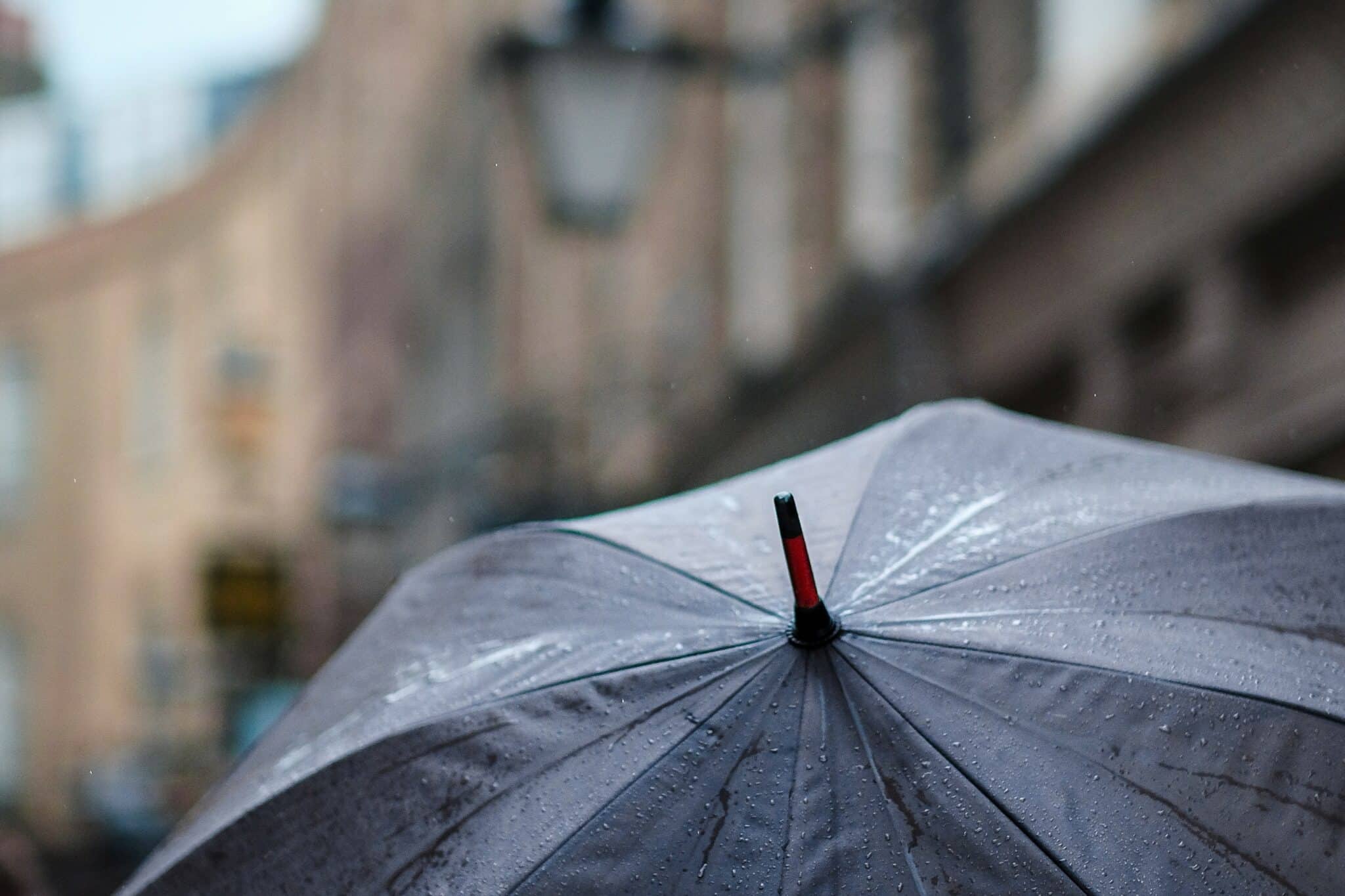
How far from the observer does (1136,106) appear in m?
7.12

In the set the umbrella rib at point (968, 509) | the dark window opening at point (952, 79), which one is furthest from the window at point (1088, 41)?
the umbrella rib at point (968, 509)

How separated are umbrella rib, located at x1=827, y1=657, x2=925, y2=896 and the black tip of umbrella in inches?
→ 1.2

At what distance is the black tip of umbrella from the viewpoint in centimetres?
183

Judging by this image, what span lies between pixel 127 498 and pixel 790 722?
29908 millimetres

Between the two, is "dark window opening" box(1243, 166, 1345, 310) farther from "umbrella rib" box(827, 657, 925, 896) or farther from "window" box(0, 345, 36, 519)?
"window" box(0, 345, 36, 519)

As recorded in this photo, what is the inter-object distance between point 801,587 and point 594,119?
544cm

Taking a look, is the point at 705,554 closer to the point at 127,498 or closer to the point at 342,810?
the point at 342,810

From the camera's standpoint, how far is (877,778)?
5.96 feet

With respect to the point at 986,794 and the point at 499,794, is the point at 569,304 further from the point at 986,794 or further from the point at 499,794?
the point at 986,794

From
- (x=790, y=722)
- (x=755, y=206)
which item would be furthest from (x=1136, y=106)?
(x=755, y=206)

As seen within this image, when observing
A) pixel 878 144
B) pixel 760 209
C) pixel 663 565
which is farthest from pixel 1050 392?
pixel 663 565

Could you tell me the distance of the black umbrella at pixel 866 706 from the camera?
5.96 ft

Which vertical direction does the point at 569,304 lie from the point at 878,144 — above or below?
above

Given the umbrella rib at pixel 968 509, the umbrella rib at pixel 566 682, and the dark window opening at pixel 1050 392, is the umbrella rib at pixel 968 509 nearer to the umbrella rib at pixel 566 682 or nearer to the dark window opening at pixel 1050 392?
the umbrella rib at pixel 566 682
